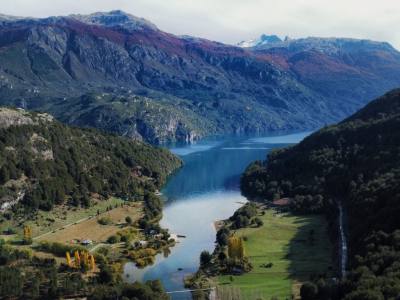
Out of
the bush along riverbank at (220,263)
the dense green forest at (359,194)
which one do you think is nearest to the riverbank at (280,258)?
the bush along riverbank at (220,263)

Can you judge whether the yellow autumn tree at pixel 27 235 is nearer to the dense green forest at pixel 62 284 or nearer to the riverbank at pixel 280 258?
the dense green forest at pixel 62 284

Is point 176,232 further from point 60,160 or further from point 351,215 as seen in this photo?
point 60,160

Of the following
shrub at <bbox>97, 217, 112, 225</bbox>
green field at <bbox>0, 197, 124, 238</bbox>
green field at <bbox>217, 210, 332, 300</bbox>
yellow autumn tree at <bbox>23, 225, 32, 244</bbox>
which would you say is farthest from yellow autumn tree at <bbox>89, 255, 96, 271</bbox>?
shrub at <bbox>97, 217, 112, 225</bbox>

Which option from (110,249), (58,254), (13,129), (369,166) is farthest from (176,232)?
(13,129)

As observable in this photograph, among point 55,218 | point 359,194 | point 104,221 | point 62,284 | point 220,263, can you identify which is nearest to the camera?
point 62,284

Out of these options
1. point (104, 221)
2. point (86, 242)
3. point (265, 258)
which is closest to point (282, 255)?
point (265, 258)

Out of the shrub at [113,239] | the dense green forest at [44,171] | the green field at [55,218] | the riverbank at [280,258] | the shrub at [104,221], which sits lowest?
the riverbank at [280,258]

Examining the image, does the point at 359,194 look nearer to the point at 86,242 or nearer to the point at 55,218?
the point at 86,242
